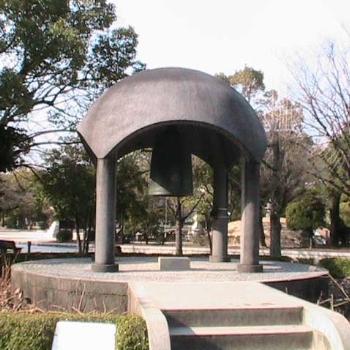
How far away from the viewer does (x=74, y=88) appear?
70.2ft

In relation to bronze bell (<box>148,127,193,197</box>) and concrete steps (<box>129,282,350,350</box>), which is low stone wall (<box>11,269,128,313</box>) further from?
bronze bell (<box>148,127,193,197</box>)

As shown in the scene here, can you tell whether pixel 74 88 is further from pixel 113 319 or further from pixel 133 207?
pixel 113 319

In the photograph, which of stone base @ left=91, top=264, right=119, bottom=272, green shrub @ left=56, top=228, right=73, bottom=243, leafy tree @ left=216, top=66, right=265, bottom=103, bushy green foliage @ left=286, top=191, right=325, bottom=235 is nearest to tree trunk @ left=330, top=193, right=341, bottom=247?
bushy green foliage @ left=286, top=191, right=325, bottom=235

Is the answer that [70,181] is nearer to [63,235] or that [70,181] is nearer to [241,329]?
[241,329]

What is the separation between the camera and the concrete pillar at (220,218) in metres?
15.1

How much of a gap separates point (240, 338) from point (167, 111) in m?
5.55

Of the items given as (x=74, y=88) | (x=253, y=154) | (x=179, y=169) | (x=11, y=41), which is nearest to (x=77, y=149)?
(x=74, y=88)

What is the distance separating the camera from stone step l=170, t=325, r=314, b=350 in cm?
700

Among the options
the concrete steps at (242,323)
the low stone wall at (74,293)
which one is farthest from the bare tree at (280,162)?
the concrete steps at (242,323)

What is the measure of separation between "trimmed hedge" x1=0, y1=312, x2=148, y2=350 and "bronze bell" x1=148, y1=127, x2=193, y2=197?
20.9 feet

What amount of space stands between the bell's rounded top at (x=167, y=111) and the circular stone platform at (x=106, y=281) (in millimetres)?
2434

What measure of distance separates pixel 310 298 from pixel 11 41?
40.3 ft

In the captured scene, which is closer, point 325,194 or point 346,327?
point 346,327

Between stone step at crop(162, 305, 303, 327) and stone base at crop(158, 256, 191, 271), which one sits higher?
stone base at crop(158, 256, 191, 271)
